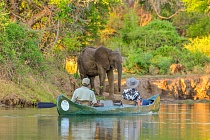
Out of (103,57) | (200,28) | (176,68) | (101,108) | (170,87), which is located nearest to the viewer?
(101,108)

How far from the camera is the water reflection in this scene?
16.4m

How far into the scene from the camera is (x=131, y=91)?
24.4 m

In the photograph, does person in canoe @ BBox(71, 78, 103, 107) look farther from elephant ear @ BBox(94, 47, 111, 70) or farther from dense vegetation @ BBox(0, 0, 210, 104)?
elephant ear @ BBox(94, 47, 111, 70)

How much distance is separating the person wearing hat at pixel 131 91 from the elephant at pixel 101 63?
232 inches

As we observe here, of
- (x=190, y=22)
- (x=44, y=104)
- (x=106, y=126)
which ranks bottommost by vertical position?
(x=106, y=126)

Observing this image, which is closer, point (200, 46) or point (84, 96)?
point (84, 96)

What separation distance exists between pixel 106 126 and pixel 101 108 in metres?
3.55

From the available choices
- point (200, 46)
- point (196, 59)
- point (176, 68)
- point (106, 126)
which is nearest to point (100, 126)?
point (106, 126)

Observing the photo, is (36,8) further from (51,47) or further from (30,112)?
(30,112)

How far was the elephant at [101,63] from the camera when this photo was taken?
31612mm

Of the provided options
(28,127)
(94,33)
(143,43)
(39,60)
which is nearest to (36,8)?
(39,60)

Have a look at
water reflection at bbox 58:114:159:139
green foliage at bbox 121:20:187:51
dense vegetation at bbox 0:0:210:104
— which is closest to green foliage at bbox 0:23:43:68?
dense vegetation at bbox 0:0:210:104

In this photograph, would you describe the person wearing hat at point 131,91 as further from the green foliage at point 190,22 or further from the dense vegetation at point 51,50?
the green foliage at point 190,22

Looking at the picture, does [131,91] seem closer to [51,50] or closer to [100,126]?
[100,126]
